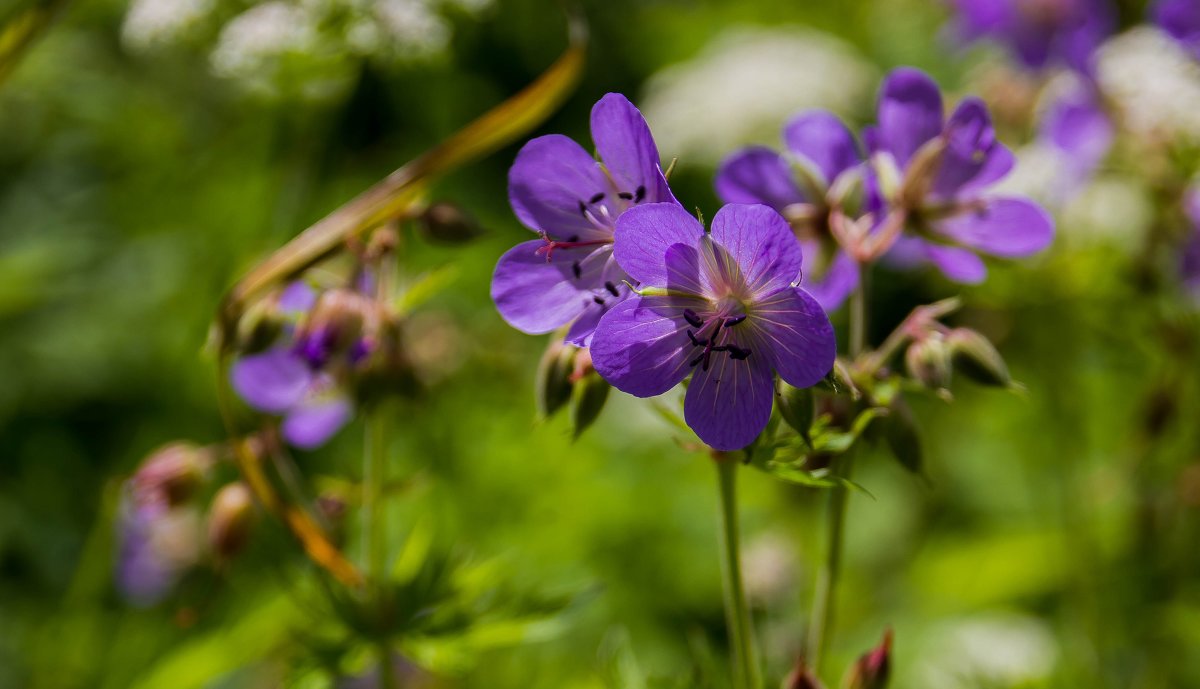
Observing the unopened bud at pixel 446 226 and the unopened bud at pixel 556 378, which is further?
the unopened bud at pixel 446 226

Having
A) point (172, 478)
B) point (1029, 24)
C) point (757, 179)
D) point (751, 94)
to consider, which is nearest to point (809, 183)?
point (757, 179)

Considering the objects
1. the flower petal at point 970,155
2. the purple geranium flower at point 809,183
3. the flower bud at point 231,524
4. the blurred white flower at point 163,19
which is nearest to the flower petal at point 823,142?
the purple geranium flower at point 809,183

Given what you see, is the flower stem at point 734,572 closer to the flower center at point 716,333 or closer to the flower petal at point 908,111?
the flower center at point 716,333

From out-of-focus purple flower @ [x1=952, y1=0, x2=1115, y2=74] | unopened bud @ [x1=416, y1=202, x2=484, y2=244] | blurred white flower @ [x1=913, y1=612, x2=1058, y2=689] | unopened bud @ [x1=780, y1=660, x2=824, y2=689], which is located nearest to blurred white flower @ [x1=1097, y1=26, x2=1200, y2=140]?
out-of-focus purple flower @ [x1=952, y1=0, x2=1115, y2=74]

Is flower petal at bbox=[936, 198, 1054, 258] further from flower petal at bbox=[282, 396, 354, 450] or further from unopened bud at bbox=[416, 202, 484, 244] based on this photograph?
flower petal at bbox=[282, 396, 354, 450]

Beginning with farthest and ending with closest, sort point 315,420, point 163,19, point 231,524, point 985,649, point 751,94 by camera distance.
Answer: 1. point 751,94
2. point 985,649
3. point 163,19
4. point 315,420
5. point 231,524

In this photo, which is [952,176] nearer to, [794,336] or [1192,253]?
[794,336]
